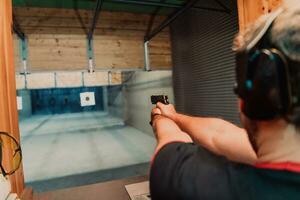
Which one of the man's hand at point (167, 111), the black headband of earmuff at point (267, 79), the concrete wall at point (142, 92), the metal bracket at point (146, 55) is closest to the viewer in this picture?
the black headband of earmuff at point (267, 79)

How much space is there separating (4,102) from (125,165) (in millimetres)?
3304

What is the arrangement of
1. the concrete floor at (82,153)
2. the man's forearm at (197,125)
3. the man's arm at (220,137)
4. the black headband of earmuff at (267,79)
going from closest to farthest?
the black headband of earmuff at (267,79)
the man's arm at (220,137)
the man's forearm at (197,125)
the concrete floor at (82,153)

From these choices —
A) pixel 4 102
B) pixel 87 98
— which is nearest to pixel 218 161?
pixel 4 102

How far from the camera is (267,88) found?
0.46 m

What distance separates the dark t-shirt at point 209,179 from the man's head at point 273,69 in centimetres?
11

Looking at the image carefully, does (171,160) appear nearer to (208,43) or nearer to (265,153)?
(265,153)

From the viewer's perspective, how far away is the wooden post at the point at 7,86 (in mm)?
1238

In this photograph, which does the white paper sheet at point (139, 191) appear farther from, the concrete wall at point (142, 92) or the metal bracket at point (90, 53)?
the concrete wall at point (142, 92)

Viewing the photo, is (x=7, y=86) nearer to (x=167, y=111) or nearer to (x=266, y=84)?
(x=167, y=111)

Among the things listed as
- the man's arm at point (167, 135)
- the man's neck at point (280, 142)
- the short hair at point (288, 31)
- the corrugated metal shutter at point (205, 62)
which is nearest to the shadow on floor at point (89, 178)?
the corrugated metal shutter at point (205, 62)

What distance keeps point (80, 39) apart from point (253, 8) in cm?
337

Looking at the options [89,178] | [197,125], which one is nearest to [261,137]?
[197,125]

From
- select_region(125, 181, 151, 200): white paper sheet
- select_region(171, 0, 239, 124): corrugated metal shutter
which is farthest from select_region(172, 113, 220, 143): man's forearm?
select_region(171, 0, 239, 124): corrugated metal shutter

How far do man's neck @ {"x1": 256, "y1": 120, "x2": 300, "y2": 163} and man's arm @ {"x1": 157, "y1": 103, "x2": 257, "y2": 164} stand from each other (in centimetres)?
7
